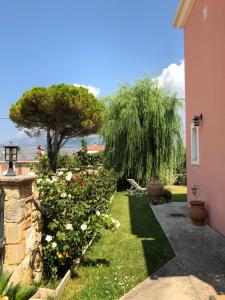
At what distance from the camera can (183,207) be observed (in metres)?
9.84

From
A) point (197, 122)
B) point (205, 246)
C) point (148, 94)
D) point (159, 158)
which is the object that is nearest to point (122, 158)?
point (159, 158)

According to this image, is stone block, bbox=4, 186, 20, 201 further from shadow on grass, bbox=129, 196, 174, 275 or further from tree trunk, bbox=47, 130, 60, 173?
tree trunk, bbox=47, 130, 60, 173

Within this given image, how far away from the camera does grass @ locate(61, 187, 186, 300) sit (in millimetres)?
3762

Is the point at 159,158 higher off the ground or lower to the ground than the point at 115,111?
lower

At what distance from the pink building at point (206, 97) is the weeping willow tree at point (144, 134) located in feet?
19.0

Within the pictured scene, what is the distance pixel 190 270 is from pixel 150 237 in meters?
1.94

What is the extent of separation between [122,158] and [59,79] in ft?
23.3

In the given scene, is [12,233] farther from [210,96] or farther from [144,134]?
[144,134]

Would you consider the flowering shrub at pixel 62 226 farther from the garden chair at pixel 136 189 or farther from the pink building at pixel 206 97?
the garden chair at pixel 136 189

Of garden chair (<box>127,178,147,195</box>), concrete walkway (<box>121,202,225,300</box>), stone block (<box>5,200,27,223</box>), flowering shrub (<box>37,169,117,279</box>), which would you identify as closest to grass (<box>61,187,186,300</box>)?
concrete walkway (<box>121,202,225,300</box>)

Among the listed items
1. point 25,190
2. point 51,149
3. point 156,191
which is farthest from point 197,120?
point 51,149

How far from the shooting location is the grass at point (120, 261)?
12.3 ft

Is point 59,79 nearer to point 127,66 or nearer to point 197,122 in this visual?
point 127,66

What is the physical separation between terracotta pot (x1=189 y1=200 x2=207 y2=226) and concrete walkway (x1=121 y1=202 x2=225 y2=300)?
236 millimetres
